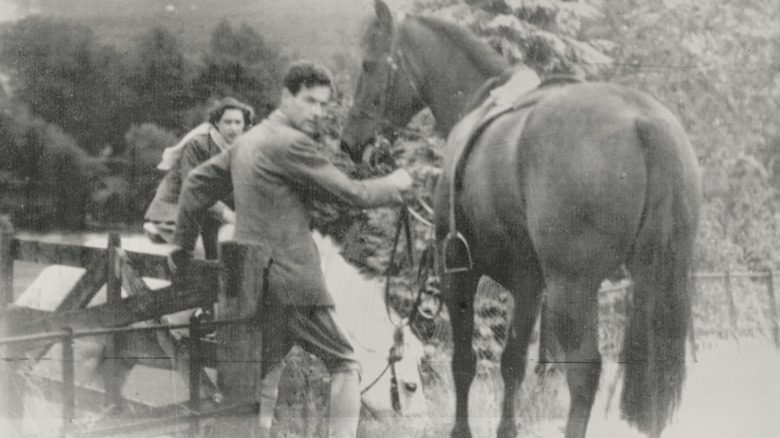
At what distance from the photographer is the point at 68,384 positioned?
13.3 ft

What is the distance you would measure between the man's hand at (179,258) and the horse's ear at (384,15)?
152 cm

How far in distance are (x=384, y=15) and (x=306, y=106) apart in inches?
24.3

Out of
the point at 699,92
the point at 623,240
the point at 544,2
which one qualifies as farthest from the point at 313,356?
the point at 699,92

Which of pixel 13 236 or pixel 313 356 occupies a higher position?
pixel 13 236

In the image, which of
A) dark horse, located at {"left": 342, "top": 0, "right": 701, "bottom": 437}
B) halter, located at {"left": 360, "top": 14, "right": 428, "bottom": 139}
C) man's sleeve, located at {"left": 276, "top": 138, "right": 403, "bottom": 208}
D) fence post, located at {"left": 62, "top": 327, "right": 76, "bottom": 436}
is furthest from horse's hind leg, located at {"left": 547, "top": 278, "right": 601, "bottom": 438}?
fence post, located at {"left": 62, "top": 327, "right": 76, "bottom": 436}

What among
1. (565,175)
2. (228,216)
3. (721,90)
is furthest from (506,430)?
(721,90)

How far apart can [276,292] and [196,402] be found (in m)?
0.70

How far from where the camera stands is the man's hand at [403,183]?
417 centimetres

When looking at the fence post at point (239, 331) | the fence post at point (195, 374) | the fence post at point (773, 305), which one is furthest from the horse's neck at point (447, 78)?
the fence post at point (773, 305)

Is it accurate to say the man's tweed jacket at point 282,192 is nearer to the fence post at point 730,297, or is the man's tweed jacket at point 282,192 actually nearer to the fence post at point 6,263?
the fence post at point 6,263

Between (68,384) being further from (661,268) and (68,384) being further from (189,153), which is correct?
(661,268)

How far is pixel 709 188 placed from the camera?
429 cm

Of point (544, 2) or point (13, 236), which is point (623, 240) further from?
point (13, 236)

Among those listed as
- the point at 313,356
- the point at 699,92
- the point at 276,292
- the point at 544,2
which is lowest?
the point at 313,356
